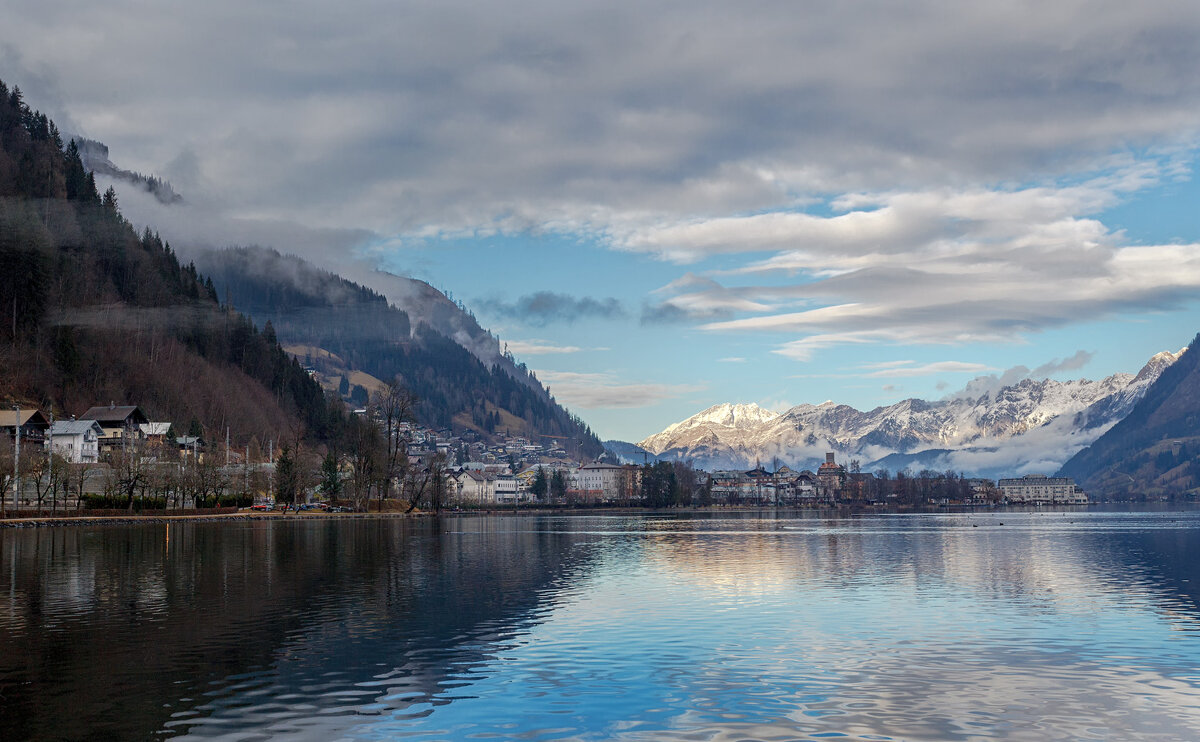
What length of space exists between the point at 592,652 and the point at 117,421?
162m

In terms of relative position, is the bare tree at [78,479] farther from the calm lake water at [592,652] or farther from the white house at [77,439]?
the calm lake water at [592,652]

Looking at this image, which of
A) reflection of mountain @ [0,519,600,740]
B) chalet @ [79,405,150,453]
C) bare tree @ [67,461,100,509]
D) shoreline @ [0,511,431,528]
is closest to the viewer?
reflection of mountain @ [0,519,600,740]

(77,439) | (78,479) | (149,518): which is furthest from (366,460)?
(78,479)

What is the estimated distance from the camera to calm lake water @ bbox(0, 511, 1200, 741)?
72.0 ft

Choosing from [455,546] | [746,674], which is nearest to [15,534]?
[455,546]

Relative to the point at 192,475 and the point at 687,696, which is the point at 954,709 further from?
the point at 192,475

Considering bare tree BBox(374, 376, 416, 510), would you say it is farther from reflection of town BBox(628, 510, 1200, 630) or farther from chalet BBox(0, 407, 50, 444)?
reflection of town BBox(628, 510, 1200, 630)

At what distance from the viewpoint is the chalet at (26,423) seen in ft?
475

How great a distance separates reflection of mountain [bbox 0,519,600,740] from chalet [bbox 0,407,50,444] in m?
82.9

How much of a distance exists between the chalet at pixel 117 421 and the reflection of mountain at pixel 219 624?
3966 inches

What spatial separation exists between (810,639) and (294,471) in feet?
482

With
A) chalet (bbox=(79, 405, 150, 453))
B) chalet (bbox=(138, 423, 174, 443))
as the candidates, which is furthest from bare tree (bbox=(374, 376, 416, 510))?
chalet (bbox=(79, 405, 150, 453))

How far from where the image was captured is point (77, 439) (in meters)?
160

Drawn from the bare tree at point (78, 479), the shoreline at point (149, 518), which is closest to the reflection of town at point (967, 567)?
the shoreline at point (149, 518)
